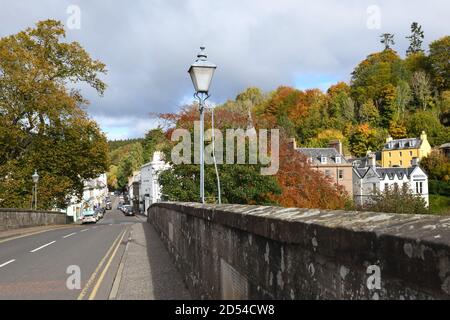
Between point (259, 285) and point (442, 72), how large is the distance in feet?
428

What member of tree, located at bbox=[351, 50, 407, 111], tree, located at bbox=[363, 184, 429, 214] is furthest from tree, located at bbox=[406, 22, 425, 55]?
tree, located at bbox=[363, 184, 429, 214]

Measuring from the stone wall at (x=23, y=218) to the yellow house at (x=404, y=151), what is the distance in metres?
68.4

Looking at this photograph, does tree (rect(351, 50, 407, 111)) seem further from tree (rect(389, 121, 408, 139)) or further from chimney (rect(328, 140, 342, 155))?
chimney (rect(328, 140, 342, 155))

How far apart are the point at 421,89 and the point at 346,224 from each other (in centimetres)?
12244

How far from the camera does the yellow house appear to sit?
310 feet

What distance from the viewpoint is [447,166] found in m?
82.1

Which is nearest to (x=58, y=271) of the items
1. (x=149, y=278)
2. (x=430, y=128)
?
(x=149, y=278)

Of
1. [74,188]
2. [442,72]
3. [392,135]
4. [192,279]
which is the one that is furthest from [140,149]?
[192,279]

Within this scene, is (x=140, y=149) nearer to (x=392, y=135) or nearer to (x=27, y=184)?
(x=392, y=135)

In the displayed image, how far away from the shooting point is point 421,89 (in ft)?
379

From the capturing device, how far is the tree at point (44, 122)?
1564 inches

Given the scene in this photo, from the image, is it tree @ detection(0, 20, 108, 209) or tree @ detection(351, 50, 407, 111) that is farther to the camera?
tree @ detection(351, 50, 407, 111)

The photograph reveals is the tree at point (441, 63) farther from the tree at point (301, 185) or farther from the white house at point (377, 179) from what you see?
the tree at point (301, 185)

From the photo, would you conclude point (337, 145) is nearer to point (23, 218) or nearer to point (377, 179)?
point (377, 179)
